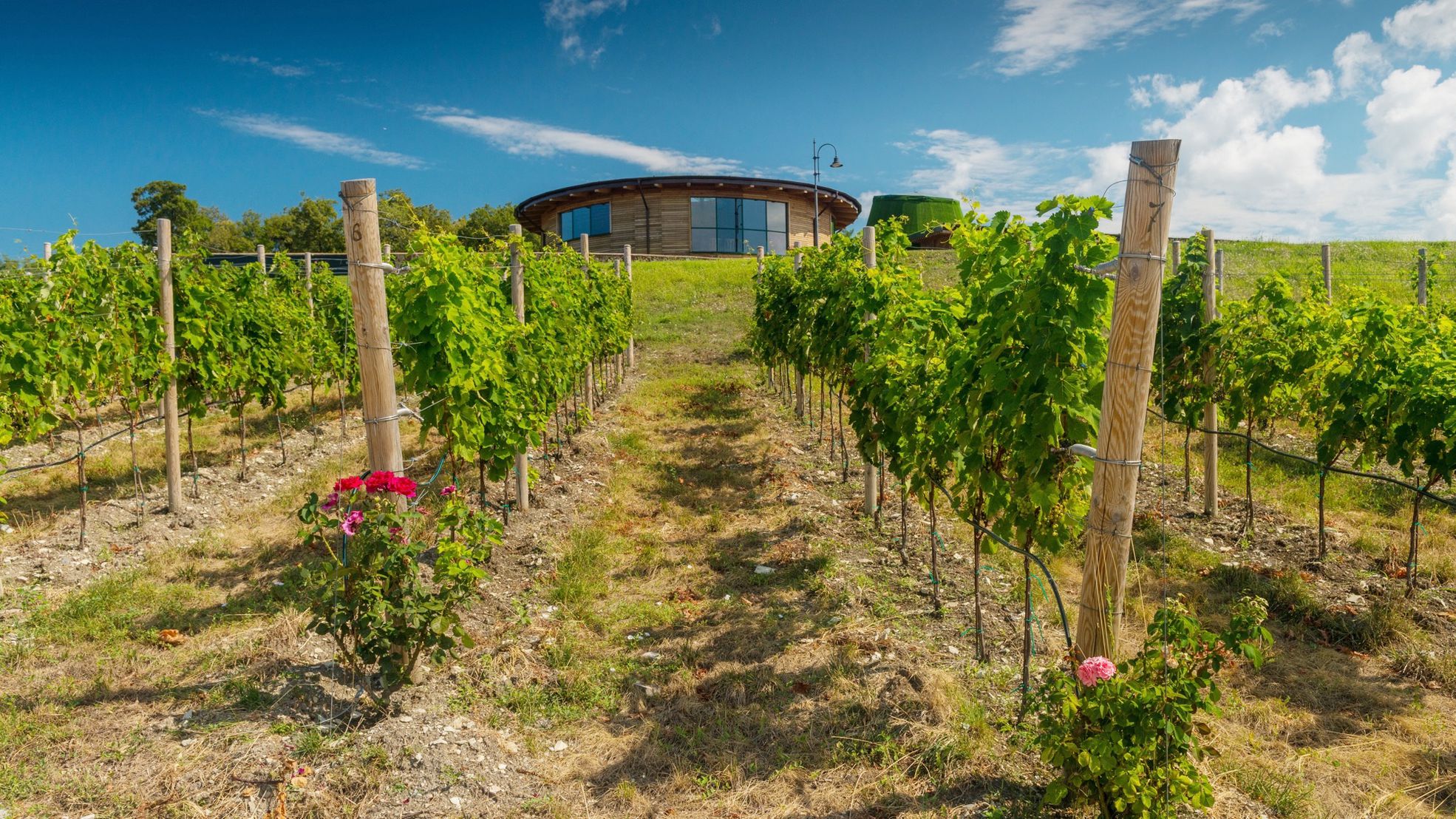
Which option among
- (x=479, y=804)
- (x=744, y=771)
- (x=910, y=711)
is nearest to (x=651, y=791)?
(x=744, y=771)

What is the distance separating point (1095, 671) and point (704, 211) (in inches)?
1139

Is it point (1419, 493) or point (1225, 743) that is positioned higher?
point (1419, 493)

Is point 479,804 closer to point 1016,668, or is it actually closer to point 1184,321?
point 1016,668

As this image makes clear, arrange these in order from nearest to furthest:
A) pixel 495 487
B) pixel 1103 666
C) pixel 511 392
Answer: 1. pixel 1103 666
2. pixel 511 392
3. pixel 495 487

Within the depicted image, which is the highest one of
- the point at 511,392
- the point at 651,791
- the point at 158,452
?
the point at 511,392

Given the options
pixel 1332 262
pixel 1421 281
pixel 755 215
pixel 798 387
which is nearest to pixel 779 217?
pixel 755 215

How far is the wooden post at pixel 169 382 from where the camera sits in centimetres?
789

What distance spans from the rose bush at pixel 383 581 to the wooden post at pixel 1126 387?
3025 mm

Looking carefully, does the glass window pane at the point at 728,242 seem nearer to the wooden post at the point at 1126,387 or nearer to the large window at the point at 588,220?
the large window at the point at 588,220

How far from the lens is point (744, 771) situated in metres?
3.96

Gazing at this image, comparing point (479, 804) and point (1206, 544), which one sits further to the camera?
point (1206, 544)

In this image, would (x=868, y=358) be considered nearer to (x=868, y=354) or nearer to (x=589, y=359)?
(x=868, y=354)

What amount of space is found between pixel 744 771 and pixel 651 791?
47 centimetres

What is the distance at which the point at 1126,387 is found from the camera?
320cm
